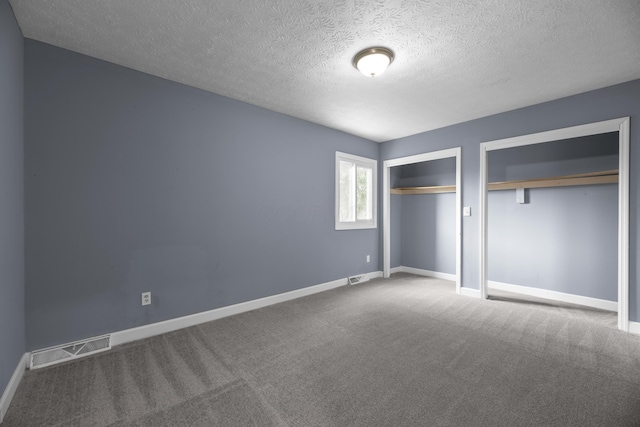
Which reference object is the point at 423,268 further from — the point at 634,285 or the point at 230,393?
the point at 230,393

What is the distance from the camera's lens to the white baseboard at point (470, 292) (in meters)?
3.94

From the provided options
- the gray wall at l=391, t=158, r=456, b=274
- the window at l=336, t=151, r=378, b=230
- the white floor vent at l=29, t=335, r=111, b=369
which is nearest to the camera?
the white floor vent at l=29, t=335, r=111, b=369

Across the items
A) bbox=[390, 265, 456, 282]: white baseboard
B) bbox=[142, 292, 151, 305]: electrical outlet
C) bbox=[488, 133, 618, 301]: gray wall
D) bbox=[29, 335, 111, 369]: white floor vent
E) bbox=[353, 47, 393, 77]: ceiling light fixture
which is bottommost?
bbox=[390, 265, 456, 282]: white baseboard

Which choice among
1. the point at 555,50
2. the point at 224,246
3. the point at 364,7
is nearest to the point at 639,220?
the point at 555,50

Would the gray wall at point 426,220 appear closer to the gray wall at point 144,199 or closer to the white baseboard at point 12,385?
the gray wall at point 144,199

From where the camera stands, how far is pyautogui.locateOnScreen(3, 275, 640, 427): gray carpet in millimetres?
1595

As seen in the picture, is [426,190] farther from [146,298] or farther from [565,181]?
[146,298]

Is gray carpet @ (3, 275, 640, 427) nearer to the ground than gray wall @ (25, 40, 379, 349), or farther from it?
nearer to the ground

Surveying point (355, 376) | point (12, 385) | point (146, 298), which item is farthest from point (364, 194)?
point (12, 385)

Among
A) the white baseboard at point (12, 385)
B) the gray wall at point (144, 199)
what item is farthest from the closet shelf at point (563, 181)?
the white baseboard at point (12, 385)

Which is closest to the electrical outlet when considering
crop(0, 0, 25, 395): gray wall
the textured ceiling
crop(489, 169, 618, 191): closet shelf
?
crop(0, 0, 25, 395): gray wall

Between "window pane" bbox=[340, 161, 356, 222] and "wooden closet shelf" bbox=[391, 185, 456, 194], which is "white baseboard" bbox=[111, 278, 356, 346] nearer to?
"window pane" bbox=[340, 161, 356, 222]

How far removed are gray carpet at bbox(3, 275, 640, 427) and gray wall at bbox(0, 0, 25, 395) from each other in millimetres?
343

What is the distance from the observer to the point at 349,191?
15.9 ft
